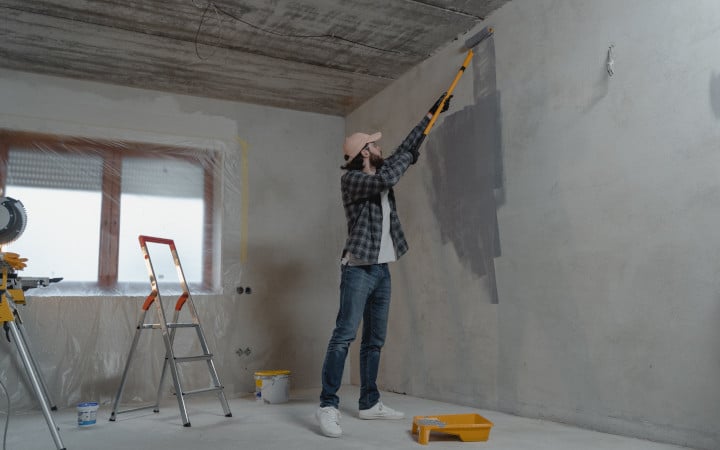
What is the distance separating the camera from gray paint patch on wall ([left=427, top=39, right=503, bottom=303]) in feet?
9.77

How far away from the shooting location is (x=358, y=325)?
2.50 m

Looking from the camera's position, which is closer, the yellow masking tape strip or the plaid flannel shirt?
the plaid flannel shirt

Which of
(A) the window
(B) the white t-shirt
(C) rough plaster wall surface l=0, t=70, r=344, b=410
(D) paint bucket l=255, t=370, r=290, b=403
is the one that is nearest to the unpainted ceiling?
(C) rough plaster wall surface l=0, t=70, r=344, b=410

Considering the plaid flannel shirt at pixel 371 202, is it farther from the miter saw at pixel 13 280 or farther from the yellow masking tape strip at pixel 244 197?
the yellow masking tape strip at pixel 244 197

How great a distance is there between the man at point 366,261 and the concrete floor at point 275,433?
16 cm

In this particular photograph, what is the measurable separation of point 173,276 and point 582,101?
9.06 ft

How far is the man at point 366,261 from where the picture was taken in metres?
2.48

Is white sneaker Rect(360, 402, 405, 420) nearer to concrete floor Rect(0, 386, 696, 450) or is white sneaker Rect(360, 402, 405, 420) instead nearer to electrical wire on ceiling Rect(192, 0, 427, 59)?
concrete floor Rect(0, 386, 696, 450)

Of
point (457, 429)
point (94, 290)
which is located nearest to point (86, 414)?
point (94, 290)

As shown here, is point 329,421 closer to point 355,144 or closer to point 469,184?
point 355,144

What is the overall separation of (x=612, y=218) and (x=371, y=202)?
1.04m

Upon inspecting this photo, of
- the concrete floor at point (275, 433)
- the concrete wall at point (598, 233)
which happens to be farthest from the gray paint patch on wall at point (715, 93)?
the concrete floor at point (275, 433)

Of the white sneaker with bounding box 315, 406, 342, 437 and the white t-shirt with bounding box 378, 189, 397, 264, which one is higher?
the white t-shirt with bounding box 378, 189, 397, 264

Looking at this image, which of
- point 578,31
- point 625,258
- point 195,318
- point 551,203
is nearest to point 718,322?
point 625,258
